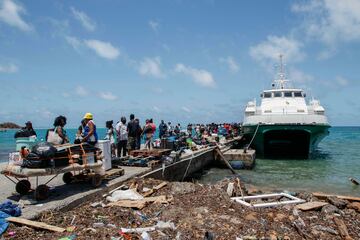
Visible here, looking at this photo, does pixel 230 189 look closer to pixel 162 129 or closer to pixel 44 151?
pixel 44 151

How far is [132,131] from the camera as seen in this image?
46.2 ft

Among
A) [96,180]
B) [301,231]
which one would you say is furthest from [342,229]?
[96,180]

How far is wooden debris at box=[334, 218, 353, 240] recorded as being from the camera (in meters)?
6.71

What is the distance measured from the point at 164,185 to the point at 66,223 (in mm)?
3556

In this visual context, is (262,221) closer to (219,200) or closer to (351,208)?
(219,200)

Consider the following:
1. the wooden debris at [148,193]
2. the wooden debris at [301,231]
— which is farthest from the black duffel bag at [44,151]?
the wooden debris at [301,231]

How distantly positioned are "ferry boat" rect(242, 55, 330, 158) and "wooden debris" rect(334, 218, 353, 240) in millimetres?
13988

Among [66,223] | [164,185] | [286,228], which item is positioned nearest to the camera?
[66,223]

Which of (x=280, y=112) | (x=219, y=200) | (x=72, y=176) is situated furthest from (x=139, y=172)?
(x=280, y=112)

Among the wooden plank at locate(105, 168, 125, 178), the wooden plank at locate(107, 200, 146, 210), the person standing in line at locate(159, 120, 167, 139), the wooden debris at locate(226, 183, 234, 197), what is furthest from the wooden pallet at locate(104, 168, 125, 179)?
the person standing in line at locate(159, 120, 167, 139)

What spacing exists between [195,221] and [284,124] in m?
15.7

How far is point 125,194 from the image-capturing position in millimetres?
8023

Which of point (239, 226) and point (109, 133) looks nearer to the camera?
point (239, 226)

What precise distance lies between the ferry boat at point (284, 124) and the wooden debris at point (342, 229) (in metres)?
14.0
